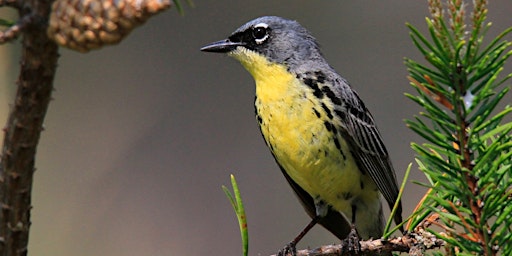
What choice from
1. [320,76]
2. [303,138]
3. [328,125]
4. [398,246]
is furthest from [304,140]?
[398,246]

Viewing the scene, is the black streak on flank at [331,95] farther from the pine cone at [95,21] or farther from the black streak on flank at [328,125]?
the pine cone at [95,21]

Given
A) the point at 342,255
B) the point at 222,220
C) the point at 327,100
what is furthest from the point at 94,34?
the point at 222,220

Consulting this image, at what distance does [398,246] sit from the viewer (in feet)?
6.23

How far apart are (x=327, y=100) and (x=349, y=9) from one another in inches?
145

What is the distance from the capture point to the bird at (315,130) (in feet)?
9.83

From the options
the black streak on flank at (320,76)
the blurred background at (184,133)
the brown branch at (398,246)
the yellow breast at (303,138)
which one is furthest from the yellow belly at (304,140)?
the blurred background at (184,133)

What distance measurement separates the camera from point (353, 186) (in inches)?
126

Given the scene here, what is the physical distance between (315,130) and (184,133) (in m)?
3.17

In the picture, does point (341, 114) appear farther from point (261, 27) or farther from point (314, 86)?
point (261, 27)

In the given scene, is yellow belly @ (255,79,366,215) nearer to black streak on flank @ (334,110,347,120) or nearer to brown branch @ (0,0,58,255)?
black streak on flank @ (334,110,347,120)

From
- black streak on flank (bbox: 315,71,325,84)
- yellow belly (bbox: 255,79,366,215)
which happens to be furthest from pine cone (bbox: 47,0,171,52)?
black streak on flank (bbox: 315,71,325,84)

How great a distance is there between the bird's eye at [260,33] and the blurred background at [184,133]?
68.5 inches

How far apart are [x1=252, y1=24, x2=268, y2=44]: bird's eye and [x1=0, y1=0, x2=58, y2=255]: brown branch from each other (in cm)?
230

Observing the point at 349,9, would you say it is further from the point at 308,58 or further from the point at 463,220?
the point at 463,220
